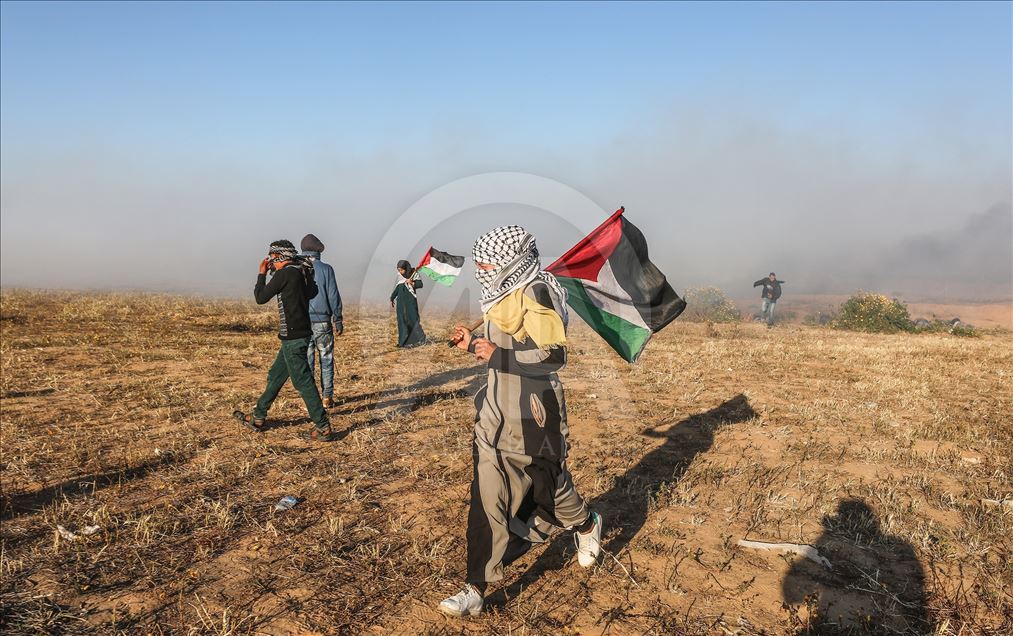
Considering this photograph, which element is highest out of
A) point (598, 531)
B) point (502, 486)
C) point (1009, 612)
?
point (502, 486)

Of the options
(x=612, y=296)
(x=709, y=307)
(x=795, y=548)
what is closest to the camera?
(x=795, y=548)

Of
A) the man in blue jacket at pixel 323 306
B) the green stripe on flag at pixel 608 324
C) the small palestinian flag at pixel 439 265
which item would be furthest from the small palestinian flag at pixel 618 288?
the small palestinian flag at pixel 439 265

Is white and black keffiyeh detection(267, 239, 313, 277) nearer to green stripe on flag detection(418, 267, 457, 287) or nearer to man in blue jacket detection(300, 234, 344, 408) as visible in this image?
man in blue jacket detection(300, 234, 344, 408)

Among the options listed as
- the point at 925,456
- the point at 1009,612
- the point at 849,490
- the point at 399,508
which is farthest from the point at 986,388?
the point at 399,508

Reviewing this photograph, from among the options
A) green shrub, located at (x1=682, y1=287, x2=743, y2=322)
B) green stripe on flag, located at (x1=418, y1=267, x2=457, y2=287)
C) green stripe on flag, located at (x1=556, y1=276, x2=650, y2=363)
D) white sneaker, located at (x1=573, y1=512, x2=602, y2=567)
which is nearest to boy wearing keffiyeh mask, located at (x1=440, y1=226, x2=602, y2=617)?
white sneaker, located at (x1=573, y1=512, x2=602, y2=567)

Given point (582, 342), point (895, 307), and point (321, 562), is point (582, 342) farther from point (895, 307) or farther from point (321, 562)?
point (895, 307)

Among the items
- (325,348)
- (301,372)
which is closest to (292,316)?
(301,372)

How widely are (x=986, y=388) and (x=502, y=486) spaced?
1121 cm

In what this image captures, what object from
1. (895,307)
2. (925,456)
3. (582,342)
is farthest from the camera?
(895,307)

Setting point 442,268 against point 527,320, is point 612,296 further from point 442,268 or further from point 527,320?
point 442,268

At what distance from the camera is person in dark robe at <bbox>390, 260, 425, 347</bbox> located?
12453mm

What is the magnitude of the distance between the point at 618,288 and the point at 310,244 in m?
4.59

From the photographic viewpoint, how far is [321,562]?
162 inches

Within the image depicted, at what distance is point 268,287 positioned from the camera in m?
6.52
